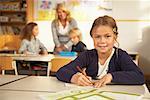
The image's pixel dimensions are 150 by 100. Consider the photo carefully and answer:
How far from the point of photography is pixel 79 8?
222 inches

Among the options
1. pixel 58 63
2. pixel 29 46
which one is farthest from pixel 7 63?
pixel 29 46

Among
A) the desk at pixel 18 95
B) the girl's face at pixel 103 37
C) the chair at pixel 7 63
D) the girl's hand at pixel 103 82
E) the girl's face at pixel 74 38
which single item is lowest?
the chair at pixel 7 63

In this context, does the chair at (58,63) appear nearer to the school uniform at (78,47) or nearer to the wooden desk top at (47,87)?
the school uniform at (78,47)

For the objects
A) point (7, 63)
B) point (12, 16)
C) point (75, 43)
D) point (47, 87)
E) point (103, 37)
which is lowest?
point (7, 63)

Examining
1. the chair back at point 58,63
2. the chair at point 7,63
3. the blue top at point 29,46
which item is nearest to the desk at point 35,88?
the chair back at point 58,63

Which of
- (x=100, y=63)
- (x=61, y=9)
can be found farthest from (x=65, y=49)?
(x=100, y=63)

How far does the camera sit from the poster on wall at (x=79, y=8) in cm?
556

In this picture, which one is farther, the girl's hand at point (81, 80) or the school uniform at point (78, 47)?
the school uniform at point (78, 47)

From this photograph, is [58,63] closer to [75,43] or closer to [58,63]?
[58,63]

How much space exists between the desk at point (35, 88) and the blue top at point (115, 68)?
0.14 ft

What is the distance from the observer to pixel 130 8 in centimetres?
543

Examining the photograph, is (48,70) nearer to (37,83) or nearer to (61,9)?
(61,9)

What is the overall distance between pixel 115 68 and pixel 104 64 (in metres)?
0.07

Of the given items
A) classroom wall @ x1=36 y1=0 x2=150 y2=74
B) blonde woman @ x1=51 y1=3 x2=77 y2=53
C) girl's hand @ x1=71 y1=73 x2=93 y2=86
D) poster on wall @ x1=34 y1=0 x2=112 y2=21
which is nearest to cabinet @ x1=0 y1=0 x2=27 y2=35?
poster on wall @ x1=34 y1=0 x2=112 y2=21
